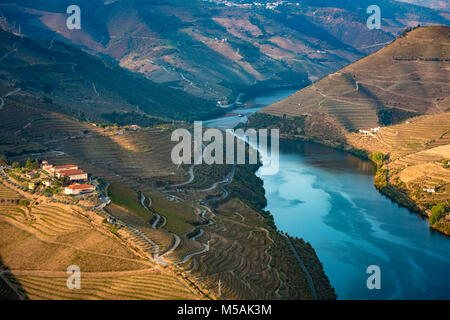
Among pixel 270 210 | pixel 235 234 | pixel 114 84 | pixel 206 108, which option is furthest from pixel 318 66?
pixel 235 234

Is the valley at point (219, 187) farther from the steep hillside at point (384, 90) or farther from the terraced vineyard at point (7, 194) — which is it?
the steep hillside at point (384, 90)

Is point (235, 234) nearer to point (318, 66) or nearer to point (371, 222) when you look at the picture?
point (371, 222)

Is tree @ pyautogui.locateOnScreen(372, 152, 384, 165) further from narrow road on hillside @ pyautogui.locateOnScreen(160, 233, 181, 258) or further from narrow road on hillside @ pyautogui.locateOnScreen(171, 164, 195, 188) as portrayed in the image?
narrow road on hillside @ pyautogui.locateOnScreen(160, 233, 181, 258)

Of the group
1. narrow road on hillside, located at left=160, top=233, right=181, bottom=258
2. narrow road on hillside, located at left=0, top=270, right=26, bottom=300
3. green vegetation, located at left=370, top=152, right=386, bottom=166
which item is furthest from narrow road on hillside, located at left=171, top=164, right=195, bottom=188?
narrow road on hillside, located at left=0, top=270, right=26, bottom=300

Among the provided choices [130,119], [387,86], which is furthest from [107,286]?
[387,86]

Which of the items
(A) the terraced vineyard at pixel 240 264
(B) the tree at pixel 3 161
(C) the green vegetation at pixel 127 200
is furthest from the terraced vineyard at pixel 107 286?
(B) the tree at pixel 3 161

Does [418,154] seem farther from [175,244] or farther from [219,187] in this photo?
[175,244]
